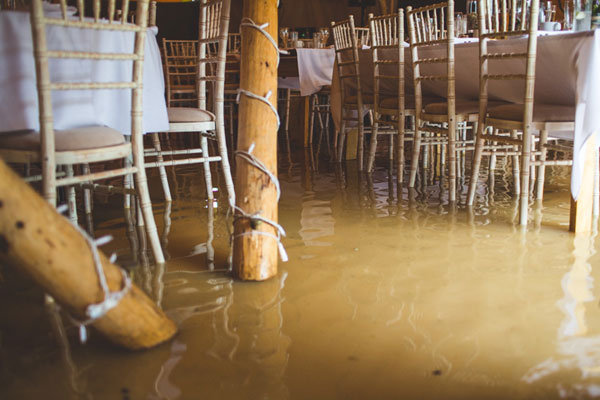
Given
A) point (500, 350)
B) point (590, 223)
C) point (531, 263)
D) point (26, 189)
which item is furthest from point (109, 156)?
point (590, 223)

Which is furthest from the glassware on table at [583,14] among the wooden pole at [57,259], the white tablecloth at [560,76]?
the wooden pole at [57,259]

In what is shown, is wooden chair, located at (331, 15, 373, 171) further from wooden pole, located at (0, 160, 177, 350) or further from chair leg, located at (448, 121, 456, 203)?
wooden pole, located at (0, 160, 177, 350)

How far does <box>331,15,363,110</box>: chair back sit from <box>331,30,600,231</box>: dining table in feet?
2.37

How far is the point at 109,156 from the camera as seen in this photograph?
1866 millimetres

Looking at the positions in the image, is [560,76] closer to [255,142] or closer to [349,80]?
[255,142]

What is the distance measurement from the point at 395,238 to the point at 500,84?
4.34ft

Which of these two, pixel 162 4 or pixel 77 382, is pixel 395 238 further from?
pixel 162 4

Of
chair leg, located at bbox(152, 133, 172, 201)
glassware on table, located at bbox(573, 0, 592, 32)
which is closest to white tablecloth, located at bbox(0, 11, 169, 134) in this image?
chair leg, located at bbox(152, 133, 172, 201)

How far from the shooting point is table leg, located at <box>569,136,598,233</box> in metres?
2.40

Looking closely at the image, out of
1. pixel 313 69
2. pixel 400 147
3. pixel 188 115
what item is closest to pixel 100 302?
pixel 188 115

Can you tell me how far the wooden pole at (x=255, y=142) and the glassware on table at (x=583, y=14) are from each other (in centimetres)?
166

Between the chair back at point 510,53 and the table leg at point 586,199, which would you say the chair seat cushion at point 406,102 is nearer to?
the chair back at point 510,53

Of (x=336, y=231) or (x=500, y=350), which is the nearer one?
(x=500, y=350)

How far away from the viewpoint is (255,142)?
1.95 m
